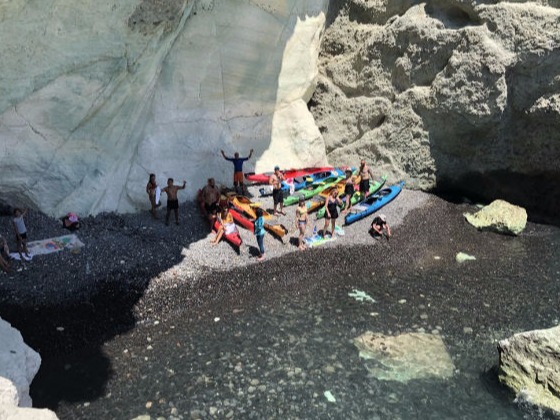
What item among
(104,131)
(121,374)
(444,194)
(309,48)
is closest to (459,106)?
(444,194)

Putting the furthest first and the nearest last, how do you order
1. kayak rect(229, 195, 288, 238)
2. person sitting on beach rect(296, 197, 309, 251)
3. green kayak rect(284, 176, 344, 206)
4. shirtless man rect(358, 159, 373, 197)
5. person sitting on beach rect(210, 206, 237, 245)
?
shirtless man rect(358, 159, 373, 197)
green kayak rect(284, 176, 344, 206)
kayak rect(229, 195, 288, 238)
person sitting on beach rect(296, 197, 309, 251)
person sitting on beach rect(210, 206, 237, 245)

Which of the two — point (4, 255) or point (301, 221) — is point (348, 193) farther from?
point (4, 255)

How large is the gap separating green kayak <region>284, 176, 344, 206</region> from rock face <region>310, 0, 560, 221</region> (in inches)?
71.4

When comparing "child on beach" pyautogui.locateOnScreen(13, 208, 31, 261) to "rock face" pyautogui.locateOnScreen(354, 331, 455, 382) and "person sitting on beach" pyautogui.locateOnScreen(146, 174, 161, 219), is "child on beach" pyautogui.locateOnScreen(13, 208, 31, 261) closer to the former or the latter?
"person sitting on beach" pyautogui.locateOnScreen(146, 174, 161, 219)

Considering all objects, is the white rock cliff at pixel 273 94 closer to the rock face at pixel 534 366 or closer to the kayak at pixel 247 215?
the kayak at pixel 247 215

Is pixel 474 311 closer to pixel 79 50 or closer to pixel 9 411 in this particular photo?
pixel 9 411

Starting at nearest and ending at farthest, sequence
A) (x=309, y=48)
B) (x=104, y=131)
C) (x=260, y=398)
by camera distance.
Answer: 1. (x=260, y=398)
2. (x=104, y=131)
3. (x=309, y=48)

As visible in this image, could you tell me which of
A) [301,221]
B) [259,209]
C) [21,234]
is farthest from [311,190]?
[21,234]

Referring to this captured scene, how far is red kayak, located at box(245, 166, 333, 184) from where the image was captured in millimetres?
17688

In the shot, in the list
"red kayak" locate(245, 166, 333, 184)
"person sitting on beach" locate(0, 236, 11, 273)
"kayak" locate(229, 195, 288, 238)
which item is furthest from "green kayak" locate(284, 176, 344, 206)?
"person sitting on beach" locate(0, 236, 11, 273)

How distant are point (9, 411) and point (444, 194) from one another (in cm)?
1480

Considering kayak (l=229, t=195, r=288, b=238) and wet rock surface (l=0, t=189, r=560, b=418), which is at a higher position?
kayak (l=229, t=195, r=288, b=238)

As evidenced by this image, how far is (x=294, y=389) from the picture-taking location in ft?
32.2

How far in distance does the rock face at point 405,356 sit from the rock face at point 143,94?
Result: 771cm
